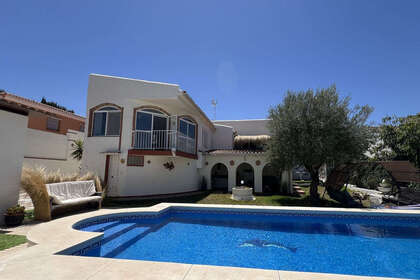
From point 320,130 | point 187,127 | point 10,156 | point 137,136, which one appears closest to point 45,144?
point 137,136

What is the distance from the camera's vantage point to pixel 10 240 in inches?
229

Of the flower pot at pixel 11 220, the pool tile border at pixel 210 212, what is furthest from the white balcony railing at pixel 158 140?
the flower pot at pixel 11 220

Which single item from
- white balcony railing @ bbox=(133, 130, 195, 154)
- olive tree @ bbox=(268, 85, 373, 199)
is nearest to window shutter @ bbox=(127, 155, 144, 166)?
white balcony railing @ bbox=(133, 130, 195, 154)

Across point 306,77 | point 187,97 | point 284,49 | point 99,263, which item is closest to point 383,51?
point 306,77

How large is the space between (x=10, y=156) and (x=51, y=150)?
14.4 m

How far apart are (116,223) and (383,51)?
16.4m

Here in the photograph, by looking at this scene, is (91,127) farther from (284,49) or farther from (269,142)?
(284,49)

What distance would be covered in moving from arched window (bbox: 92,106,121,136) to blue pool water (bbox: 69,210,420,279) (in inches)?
303

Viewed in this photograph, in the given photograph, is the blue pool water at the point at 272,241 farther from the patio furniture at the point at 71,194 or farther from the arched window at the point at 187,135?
the arched window at the point at 187,135

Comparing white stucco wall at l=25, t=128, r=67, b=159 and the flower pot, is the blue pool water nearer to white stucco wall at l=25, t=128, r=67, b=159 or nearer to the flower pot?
the flower pot

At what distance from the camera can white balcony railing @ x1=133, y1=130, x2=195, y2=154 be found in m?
14.4

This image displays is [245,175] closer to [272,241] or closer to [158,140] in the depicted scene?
[158,140]

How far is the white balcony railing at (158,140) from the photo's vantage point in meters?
14.4

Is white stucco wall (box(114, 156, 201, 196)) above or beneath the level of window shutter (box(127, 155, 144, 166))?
beneath
